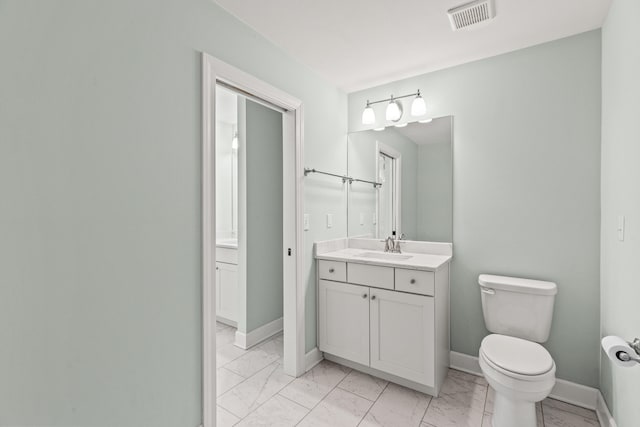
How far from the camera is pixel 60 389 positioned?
1154mm

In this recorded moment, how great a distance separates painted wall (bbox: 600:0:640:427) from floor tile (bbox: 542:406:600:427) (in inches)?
7.6

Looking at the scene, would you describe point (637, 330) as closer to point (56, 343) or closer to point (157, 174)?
point (157, 174)

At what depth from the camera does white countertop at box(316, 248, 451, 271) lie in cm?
207

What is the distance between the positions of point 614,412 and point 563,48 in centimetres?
219

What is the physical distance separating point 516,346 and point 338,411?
115cm

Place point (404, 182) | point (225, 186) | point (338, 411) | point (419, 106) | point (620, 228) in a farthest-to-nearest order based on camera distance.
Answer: point (225, 186), point (404, 182), point (419, 106), point (338, 411), point (620, 228)

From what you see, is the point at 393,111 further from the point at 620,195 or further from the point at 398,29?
the point at 620,195

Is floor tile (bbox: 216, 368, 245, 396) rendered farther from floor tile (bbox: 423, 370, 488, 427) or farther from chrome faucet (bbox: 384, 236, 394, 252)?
chrome faucet (bbox: 384, 236, 394, 252)

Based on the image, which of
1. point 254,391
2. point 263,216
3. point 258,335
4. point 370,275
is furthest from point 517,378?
point 263,216

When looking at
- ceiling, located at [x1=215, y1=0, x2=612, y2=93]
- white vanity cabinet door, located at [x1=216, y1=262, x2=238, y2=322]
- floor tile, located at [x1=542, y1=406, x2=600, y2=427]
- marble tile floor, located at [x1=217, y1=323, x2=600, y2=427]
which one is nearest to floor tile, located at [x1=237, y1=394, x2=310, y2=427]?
marble tile floor, located at [x1=217, y1=323, x2=600, y2=427]

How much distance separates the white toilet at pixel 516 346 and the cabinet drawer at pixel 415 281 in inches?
16.8

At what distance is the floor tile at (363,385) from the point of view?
2121 mm

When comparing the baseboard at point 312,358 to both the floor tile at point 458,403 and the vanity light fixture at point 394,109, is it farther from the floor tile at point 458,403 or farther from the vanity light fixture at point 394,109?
the vanity light fixture at point 394,109

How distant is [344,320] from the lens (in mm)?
2406
